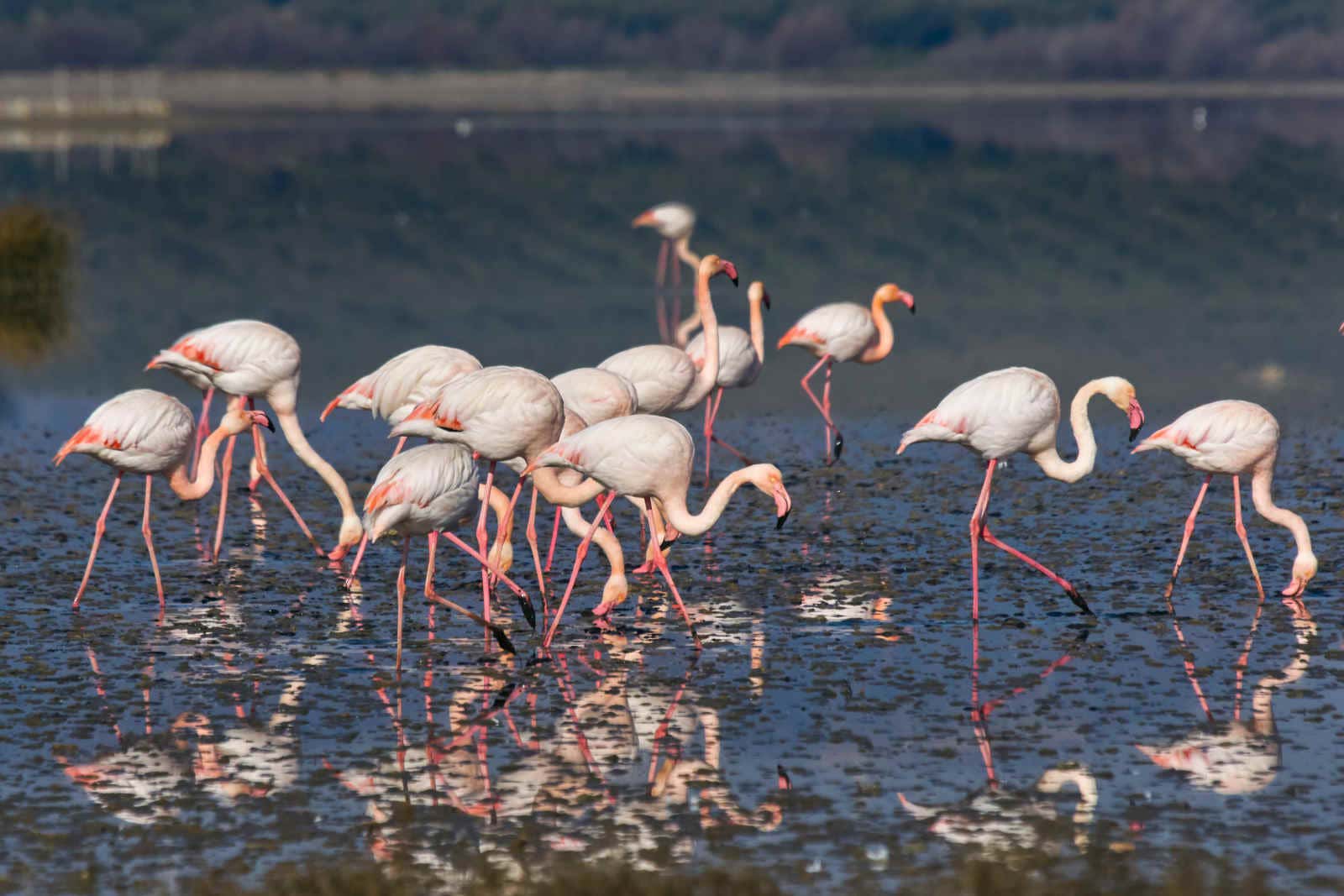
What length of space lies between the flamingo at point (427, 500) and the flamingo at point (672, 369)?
8.09ft

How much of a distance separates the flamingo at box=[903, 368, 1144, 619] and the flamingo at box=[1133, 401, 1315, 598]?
9.7 inches

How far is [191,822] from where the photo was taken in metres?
7.31

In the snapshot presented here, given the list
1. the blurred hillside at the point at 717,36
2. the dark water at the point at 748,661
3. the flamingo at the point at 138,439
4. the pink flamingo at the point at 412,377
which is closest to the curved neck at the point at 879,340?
the dark water at the point at 748,661

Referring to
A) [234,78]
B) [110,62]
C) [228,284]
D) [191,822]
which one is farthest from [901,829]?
[110,62]

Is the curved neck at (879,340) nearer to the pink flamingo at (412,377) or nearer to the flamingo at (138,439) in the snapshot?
the pink flamingo at (412,377)

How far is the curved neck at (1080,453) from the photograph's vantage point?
35.2 feet

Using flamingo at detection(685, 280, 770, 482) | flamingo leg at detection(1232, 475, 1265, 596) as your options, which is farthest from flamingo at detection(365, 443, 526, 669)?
flamingo at detection(685, 280, 770, 482)

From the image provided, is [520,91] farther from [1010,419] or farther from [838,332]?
[1010,419]

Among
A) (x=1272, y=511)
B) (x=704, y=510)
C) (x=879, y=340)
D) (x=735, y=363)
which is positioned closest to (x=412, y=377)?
(x=704, y=510)

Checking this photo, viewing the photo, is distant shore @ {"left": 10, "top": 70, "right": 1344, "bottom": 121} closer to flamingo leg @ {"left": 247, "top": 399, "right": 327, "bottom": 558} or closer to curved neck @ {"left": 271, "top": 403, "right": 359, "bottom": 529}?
flamingo leg @ {"left": 247, "top": 399, "right": 327, "bottom": 558}

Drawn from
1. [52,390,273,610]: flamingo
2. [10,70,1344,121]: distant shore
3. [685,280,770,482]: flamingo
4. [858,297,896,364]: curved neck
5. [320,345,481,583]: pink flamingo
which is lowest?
[52,390,273,610]: flamingo

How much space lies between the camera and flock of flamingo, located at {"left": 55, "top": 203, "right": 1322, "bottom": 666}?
9.82 m

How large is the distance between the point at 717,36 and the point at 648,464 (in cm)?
14574

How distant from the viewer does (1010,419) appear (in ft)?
34.7
